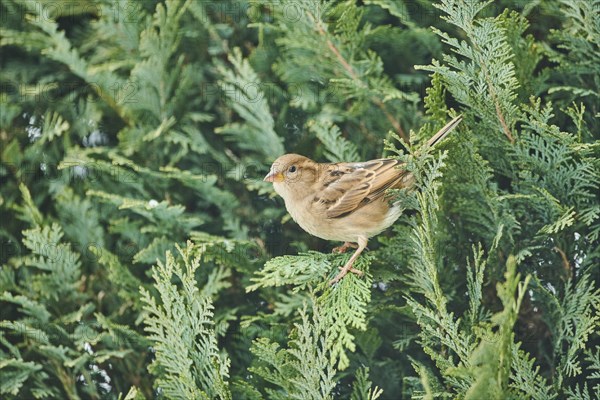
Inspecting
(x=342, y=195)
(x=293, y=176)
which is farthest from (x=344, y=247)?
(x=293, y=176)

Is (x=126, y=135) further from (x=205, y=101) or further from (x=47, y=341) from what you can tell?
(x=47, y=341)

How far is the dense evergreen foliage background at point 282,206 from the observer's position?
213 centimetres

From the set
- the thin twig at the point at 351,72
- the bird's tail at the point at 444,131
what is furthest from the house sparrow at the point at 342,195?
the thin twig at the point at 351,72

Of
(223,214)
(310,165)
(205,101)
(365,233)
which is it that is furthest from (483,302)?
(205,101)

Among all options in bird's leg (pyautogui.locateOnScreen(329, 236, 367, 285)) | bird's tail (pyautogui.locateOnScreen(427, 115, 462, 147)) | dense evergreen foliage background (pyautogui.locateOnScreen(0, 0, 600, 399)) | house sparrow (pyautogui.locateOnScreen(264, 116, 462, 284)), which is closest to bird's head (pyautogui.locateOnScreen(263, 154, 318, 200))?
house sparrow (pyautogui.locateOnScreen(264, 116, 462, 284))

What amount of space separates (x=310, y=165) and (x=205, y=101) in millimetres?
894

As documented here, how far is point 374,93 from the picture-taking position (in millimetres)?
2596

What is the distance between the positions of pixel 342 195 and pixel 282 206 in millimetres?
550

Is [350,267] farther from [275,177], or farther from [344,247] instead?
[275,177]

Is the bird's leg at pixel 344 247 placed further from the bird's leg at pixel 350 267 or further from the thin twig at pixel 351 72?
the thin twig at pixel 351 72

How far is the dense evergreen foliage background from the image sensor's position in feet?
6.98

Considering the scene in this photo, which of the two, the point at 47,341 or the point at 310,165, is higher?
the point at 310,165

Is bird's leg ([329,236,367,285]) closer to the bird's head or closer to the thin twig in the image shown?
the bird's head

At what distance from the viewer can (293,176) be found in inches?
101
